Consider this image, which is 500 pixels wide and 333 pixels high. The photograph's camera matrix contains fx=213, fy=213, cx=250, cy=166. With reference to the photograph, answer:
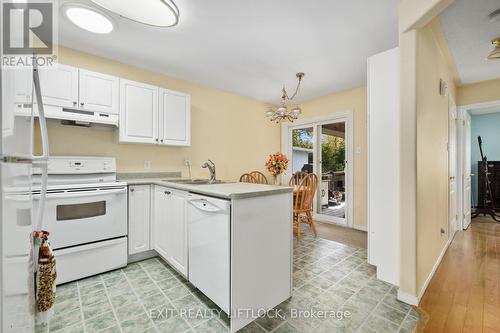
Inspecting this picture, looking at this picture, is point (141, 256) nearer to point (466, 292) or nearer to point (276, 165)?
point (276, 165)

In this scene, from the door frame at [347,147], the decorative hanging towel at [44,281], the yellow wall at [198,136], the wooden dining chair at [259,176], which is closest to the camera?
the decorative hanging towel at [44,281]

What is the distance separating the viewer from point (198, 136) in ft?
12.0

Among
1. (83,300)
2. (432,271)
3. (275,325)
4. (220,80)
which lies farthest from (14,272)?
(220,80)

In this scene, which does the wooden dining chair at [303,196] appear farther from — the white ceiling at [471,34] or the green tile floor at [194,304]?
the white ceiling at [471,34]

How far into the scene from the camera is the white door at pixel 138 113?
260 cm

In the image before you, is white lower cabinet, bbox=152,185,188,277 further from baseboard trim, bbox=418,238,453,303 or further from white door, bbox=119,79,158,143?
baseboard trim, bbox=418,238,453,303

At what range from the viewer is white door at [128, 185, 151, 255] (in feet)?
8.05

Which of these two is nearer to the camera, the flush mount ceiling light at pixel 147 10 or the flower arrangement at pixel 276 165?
the flush mount ceiling light at pixel 147 10

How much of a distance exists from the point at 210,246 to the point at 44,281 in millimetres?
888

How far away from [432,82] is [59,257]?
3.93 m

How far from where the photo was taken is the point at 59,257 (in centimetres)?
197

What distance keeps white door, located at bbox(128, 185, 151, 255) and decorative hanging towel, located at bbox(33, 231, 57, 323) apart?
1.44 metres

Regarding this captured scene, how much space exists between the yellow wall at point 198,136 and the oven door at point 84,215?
0.72 metres

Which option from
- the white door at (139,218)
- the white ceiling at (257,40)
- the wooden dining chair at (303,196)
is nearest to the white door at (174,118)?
the white ceiling at (257,40)
